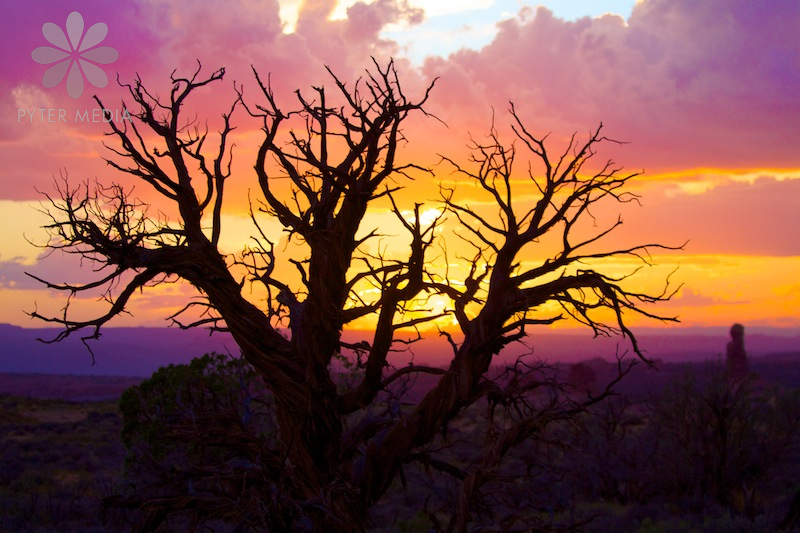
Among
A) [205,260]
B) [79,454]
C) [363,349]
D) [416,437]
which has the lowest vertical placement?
[79,454]

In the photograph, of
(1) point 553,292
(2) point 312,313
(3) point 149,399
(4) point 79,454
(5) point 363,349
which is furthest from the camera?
(4) point 79,454

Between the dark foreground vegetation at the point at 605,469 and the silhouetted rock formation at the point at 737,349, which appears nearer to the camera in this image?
the dark foreground vegetation at the point at 605,469

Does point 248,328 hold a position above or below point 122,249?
below

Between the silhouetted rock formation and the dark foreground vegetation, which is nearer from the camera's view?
the dark foreground vegetation

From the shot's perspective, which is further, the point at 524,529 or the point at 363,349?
the point at 363,349

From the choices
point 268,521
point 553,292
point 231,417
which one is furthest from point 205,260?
point 553,292

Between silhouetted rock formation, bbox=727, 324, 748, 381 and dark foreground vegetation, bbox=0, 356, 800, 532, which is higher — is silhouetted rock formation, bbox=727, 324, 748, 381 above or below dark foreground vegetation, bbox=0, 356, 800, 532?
above

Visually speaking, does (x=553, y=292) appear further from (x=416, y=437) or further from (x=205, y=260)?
(x=205, y=260)

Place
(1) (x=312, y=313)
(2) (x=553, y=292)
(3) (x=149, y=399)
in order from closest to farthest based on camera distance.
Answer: (2) (x=553, y=292) → (1) (x=312, y=313) → (3) (x=149, y=399)

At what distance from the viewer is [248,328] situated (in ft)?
25.4

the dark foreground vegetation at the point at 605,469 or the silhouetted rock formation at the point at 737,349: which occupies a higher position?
the silhouetted rock formation at the point at 737,349

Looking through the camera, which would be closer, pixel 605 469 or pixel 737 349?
pixel 605 469

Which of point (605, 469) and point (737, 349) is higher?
point (737, 349)

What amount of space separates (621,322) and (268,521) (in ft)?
13.5
